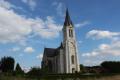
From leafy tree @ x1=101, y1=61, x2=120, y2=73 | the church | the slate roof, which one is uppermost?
the slate roof

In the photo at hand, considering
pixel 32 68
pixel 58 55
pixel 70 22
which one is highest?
pixel 70 22

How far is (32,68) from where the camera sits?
47875 mm

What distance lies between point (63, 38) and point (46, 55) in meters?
9.96

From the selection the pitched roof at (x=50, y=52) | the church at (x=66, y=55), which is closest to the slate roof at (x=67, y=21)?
the church at (x=66, y=55)

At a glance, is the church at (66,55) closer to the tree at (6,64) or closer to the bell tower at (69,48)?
the bell tower at (69,48)

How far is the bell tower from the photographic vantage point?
8225 cm

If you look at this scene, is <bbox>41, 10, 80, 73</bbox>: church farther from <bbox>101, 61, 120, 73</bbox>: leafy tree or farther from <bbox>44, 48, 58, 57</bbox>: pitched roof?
<bbox>101, 61, 120, 73</bbox>: leafy tree

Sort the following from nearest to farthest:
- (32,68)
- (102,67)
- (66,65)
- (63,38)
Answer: (32,68), (102,67), (66,65), (63,38)

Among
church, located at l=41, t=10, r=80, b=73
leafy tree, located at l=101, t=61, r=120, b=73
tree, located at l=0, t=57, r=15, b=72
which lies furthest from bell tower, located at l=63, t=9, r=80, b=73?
tree, located at l=0, t=57, r=15, b=72

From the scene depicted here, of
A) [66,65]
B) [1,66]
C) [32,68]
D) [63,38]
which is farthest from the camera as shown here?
[63,38]

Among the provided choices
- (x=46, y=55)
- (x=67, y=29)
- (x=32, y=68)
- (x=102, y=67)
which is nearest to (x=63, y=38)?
(x=67, y=29)

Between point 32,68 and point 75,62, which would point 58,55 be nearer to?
point 75,62

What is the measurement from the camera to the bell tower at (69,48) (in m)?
82.2

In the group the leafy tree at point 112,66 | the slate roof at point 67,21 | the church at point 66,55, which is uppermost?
the slate roof at point 67,21
